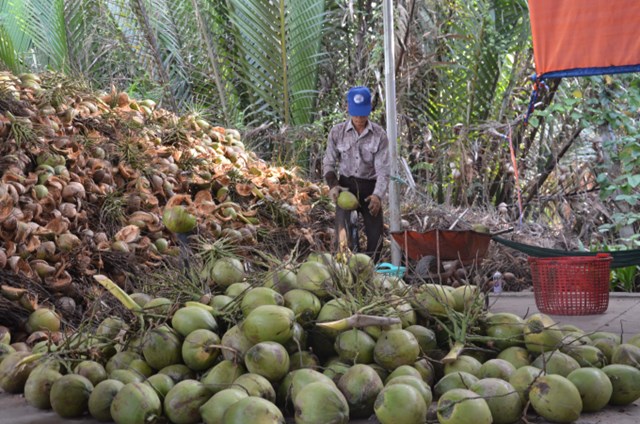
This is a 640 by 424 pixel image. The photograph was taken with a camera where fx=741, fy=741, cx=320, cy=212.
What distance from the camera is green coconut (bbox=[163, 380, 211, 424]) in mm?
2432

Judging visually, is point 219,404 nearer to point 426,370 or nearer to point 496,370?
point 426,370

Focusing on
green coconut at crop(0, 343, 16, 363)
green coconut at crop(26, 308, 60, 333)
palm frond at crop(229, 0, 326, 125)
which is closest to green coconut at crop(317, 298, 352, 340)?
green coconut at crop(0, 343, 16, 363)

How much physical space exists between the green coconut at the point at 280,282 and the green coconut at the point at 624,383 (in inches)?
48.2

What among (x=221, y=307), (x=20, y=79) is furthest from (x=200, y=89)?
(x=221, y=307)

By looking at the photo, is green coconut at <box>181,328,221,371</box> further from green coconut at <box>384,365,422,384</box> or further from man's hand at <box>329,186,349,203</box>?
man's hand at <box>329,186,349,203</box>

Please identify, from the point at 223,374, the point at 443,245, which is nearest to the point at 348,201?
the point at 443,245

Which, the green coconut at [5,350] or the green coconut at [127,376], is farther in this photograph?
the green coconut at [5,350]

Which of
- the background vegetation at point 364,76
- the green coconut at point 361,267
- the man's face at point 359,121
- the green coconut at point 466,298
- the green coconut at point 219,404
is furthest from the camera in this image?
the background vegetation at point 364,76

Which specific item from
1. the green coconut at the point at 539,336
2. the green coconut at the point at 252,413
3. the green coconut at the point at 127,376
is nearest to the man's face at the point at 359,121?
the green coconut at the point at 539,336

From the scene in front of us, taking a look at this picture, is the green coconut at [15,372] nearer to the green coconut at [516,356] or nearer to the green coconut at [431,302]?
the green coconut at [431,302]

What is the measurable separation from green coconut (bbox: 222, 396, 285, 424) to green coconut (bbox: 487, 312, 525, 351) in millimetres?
1024

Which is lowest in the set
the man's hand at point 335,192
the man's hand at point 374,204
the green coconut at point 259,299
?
the green coconut at point 259,299

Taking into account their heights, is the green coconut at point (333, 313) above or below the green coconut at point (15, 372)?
above

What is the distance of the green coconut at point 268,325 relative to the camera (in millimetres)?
2520
